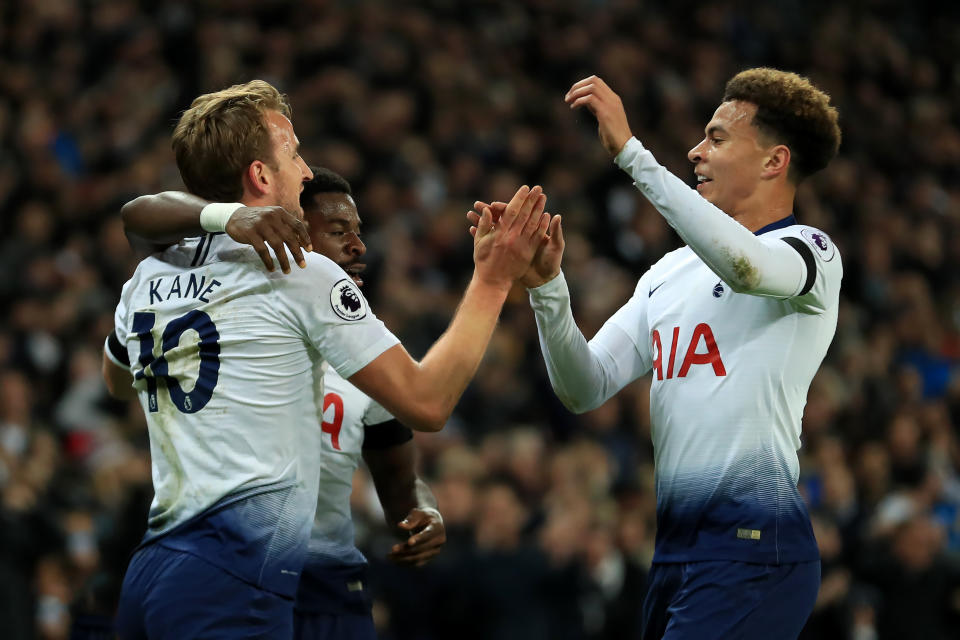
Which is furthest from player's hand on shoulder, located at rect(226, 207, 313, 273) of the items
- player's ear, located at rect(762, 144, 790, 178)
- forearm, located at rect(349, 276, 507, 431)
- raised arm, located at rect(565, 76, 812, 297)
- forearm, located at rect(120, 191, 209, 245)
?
player's ear, located at rect(762, 144, 790, 178)

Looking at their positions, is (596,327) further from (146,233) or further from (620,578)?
(146,233)

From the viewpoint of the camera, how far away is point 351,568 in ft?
17.0

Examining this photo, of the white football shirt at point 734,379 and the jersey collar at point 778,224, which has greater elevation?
the jersey collar at point 778,224

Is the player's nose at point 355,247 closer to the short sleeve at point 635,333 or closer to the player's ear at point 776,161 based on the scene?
the short sleeve at point 635,333

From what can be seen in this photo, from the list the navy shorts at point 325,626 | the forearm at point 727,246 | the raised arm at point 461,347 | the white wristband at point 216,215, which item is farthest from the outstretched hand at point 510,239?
the navy shorts at point 325,626

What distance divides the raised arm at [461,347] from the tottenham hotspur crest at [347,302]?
16cm

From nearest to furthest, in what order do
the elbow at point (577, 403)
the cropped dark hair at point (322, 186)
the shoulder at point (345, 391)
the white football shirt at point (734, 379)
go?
the white football shirt at point (734, 379)
the elbow at point (577, 403)
the shoulder at point (345, 391)
the cropped dark hair at point (322, 186)

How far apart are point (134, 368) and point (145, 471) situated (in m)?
5.90

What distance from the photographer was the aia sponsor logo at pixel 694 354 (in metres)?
4.46

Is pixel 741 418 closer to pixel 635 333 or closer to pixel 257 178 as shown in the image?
pixel 635 333

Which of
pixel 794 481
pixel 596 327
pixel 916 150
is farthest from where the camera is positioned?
pixel 916 150

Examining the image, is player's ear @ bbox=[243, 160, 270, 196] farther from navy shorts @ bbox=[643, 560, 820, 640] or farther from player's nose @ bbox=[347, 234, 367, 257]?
navy shorts @ bbox=[643, 560, 820, 640]

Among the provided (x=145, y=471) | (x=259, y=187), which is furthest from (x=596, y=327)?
(x=259, y=187)

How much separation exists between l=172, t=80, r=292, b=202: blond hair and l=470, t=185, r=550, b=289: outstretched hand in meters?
0.78
